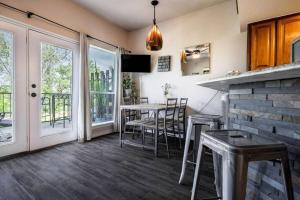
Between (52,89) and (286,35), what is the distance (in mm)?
3992

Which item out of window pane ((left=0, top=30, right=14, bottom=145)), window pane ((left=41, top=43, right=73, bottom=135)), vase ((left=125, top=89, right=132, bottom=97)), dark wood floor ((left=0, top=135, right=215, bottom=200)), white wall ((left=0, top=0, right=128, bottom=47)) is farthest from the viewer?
vase ((left=125, top=89, right=132, bottom=97))

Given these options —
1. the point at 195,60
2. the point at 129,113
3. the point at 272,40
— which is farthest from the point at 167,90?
the point at 272,40

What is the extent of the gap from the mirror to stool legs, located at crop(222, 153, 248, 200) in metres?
3.13

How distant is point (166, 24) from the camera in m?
4.20

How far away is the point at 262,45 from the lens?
2781 mm

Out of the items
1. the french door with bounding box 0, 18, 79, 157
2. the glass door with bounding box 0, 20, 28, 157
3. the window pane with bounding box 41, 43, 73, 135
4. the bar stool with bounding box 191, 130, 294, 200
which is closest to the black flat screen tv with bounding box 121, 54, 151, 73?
the french door with bounding box 0, 18, 79, 157

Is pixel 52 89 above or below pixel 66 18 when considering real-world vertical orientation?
below

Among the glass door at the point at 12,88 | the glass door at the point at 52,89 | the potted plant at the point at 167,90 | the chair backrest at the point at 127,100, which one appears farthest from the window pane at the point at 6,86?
the potted plant at the point at 167,90

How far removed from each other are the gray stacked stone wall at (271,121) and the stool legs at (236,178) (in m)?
0.36

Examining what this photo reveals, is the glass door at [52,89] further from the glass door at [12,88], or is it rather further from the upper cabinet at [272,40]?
the upper cabinet at [272,40]

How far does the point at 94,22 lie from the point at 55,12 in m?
0.91

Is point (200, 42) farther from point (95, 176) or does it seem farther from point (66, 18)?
point (95, 176)

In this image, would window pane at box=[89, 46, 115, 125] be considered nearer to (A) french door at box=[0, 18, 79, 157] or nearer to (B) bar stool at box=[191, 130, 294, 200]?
(A) french door at box=[0, 18, 79, 157]

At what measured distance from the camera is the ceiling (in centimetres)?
340
